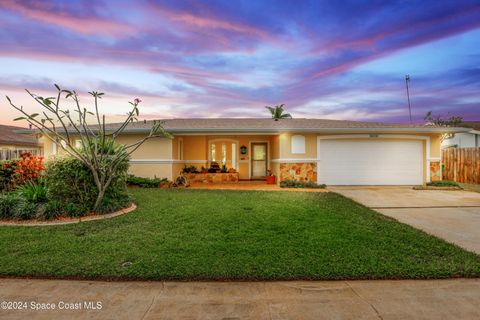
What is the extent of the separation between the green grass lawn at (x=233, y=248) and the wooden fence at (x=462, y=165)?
37.5 feet

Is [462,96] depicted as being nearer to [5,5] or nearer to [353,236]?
[353,236]

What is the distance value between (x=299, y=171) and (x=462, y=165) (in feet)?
31.2

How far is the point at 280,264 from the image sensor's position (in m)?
3.51

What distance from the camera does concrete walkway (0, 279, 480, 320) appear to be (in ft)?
8.18

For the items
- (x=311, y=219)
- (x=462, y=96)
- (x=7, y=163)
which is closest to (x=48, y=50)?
(x=7, y=163)

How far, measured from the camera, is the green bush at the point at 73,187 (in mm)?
6293

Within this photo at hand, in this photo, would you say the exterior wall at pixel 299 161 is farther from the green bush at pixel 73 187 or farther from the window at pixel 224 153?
the green bush at pixel 73 187

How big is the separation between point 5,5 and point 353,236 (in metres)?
10.7

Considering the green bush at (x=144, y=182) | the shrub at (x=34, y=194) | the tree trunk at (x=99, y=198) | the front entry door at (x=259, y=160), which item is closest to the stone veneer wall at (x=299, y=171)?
the front entry door at (x=259, y=160)

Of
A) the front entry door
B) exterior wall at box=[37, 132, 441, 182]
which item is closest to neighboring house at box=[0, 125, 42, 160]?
exterior wall at box=[37, 132, 441, 182]

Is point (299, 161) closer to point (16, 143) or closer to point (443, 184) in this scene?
point (443, 184)

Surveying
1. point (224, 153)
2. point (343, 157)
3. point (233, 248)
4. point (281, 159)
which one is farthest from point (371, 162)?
point (233, 248)

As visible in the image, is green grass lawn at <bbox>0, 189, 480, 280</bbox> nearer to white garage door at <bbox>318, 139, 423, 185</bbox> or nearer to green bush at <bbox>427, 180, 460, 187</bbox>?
white garage door at <bbox>318, 139, 423, 185</bbox>

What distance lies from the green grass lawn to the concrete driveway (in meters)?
0.60
